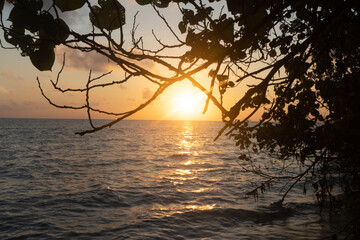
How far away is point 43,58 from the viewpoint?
3.91 ft

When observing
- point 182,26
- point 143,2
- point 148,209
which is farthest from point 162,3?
point 148,209

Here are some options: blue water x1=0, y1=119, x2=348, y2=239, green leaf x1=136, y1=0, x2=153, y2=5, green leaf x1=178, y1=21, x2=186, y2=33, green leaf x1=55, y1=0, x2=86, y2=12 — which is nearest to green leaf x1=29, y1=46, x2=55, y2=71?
green leaf x1=55, y1=0, x2=86, y2=12

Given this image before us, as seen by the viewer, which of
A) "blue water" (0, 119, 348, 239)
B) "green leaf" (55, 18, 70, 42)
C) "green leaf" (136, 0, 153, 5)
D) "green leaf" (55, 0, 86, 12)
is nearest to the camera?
"green leaf" (55, 0, 86, 12)

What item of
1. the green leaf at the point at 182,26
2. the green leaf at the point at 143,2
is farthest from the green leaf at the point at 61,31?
the green leaf at the point at 182,26

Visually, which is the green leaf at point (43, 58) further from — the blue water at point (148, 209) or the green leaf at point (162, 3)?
the blue water at point (148, 209)

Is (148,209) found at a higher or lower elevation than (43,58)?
lower

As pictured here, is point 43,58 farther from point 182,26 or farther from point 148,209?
point 148,209

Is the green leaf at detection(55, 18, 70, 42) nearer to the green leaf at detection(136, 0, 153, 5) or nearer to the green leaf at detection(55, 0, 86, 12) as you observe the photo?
the green leaf at detection(55, 0, 86, 12)

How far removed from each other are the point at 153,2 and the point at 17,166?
3037cm

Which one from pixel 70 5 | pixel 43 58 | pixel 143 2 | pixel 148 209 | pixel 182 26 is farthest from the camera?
pixel 148 209

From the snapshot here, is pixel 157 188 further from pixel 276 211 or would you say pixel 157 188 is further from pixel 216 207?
pixel 276 211

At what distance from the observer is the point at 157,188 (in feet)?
59.6

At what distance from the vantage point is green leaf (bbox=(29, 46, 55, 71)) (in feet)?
3.87

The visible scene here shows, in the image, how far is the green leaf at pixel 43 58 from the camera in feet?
3.87
